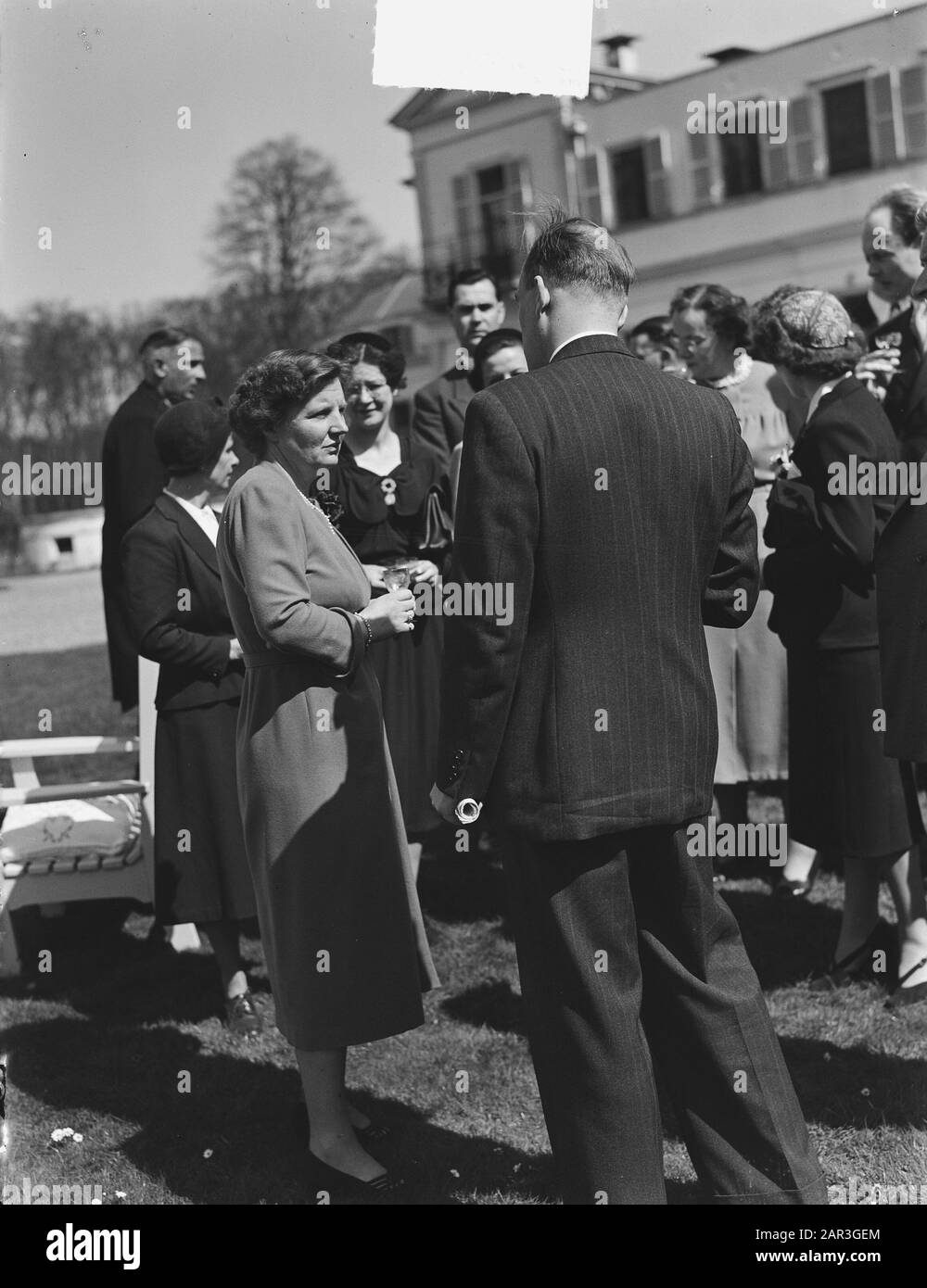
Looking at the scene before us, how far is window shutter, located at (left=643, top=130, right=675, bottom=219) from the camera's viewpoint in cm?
3325

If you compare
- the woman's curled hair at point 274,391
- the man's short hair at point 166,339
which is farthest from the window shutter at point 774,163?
the woman's curled hair at point 274,391

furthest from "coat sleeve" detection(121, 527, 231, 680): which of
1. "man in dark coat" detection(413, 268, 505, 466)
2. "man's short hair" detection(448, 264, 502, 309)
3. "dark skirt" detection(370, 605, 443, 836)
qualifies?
"man's short hair" detection(448, 264, 502, 309)

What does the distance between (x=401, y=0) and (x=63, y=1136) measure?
311 cm

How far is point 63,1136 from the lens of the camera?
159 inches

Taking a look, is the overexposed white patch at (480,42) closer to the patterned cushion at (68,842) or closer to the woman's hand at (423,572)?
the woman's hand at (423,572)

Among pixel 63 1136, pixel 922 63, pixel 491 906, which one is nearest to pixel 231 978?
pixel 63 1136

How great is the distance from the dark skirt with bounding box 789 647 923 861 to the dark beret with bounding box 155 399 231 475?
201cm

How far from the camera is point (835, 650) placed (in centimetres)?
464

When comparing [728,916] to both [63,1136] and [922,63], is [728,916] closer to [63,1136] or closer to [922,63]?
[63,1136]

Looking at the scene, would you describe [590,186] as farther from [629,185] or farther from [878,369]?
[878,369]

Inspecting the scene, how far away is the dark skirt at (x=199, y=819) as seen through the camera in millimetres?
4789

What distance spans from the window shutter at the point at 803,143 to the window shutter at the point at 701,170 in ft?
7.07

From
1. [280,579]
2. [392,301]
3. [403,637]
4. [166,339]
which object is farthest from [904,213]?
[392,301]

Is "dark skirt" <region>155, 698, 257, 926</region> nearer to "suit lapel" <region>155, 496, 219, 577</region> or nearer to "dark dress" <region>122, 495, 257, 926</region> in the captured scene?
"dark dress" <region>122, 495, 257, 926</region>
